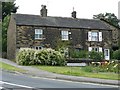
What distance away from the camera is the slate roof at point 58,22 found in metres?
50.7

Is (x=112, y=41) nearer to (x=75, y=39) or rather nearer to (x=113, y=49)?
(x=113, y=49)

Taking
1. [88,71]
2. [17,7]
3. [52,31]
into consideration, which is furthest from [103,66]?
[17,7]

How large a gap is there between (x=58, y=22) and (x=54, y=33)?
2582 mm

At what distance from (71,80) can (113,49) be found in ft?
125

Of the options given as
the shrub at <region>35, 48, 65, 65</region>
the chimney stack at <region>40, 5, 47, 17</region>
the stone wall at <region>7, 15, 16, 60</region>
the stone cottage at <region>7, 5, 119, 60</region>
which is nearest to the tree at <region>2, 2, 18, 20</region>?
the chimney stack at <region>40, 5, 47, 17</region>

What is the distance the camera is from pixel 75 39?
174 feet

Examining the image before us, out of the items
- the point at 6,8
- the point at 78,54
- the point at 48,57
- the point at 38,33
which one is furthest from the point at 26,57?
the point at 6,8

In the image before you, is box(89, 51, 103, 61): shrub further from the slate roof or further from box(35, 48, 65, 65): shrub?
box(35, 48, 65, 65): shrub

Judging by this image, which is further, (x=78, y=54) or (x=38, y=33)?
(x=38, y=33)

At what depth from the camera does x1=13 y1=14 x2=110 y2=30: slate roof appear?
50.7 metres

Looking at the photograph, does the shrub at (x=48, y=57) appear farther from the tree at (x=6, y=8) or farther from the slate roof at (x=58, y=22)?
the tree at (x=6, y=8)

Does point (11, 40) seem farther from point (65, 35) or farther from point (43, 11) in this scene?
point (65, 35)

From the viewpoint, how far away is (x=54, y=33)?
5131 centimetres

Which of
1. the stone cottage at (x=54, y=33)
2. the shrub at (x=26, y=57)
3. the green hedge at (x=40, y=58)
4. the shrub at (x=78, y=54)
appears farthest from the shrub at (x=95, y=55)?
the shrub at (x=26, y=57)
